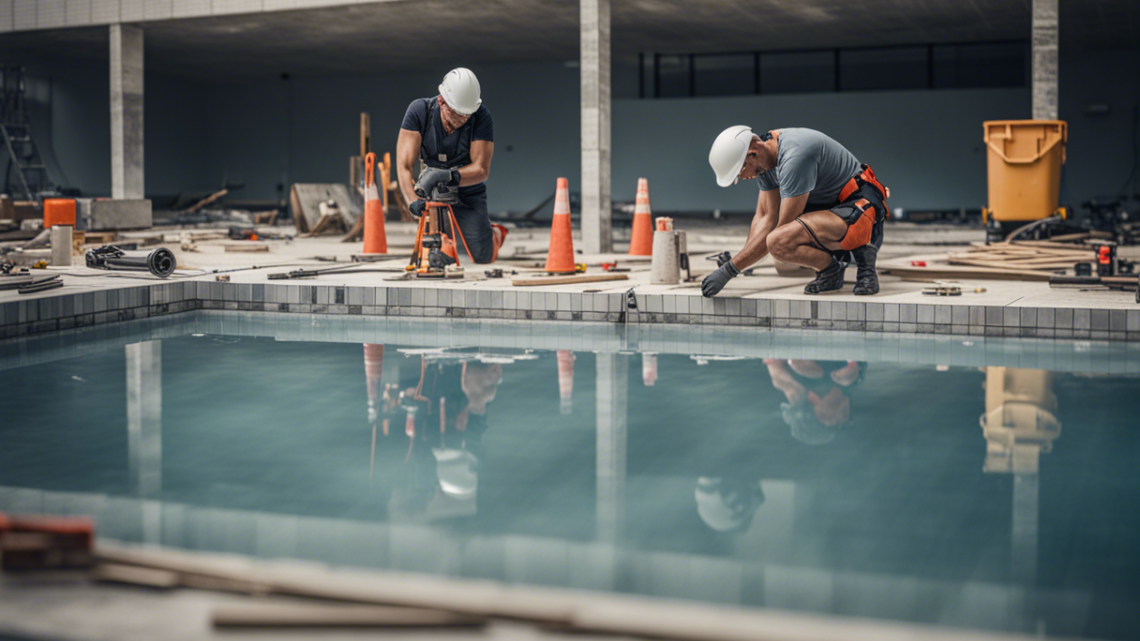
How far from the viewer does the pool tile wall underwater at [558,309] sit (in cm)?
545

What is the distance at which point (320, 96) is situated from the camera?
83.8ft

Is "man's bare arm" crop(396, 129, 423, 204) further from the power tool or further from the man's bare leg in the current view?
the man's bare leg

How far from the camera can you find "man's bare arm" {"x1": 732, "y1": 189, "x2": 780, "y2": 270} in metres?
5.78

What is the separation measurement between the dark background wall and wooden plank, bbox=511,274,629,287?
14.3 metres

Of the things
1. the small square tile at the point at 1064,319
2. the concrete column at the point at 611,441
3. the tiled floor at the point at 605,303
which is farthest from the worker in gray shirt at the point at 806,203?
the concrete column at the point at 611,441

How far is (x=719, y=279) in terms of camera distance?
5.86 meters

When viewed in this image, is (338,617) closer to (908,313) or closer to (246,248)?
(908,313)

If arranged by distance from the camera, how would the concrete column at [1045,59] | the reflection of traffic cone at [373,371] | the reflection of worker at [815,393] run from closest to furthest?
the reflection of worker at [815,393], the reflection of traffic cone at [373,371], the concrete column at [1045,59]

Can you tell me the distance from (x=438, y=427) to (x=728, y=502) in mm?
1244

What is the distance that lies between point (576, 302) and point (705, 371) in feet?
5.68

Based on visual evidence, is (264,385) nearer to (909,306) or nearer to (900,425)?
(900,425)

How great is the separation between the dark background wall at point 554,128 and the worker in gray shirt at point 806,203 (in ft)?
48.0

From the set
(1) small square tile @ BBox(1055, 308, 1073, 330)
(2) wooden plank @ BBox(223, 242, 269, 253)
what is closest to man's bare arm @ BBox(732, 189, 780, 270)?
(1) small square tile @ BBox(1055, 308, 1073, 330)

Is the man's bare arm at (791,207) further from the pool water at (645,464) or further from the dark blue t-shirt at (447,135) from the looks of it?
the dark blue t-shirt at (447,135)
